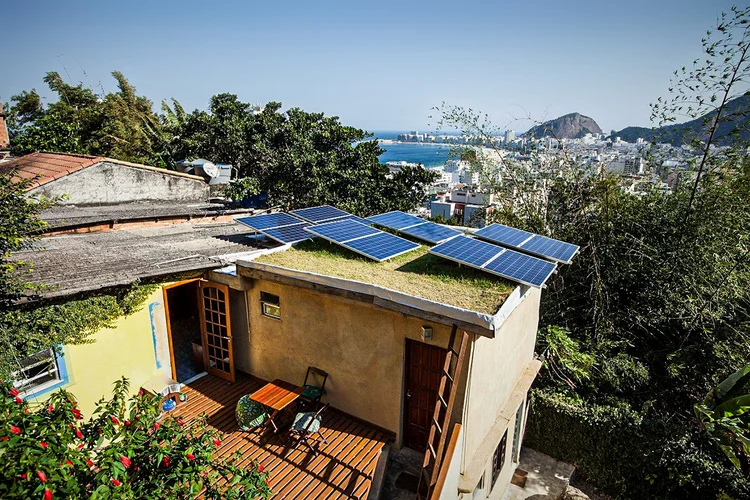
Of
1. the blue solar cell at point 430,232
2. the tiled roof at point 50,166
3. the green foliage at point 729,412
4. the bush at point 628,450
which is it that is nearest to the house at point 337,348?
the blue solar cell at point 430,232

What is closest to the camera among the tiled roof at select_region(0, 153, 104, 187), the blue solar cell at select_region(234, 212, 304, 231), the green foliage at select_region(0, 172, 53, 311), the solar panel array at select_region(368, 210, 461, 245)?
the green foliage at select_region(0, 172, 53, 311)

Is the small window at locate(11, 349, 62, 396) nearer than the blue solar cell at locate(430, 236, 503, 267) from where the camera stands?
Yes

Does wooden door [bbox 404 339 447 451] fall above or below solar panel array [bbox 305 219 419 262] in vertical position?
below

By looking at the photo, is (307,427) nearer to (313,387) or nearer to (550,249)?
(313,387)

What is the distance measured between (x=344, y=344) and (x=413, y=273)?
2.20 metres

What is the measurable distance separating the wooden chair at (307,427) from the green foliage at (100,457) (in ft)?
11.7

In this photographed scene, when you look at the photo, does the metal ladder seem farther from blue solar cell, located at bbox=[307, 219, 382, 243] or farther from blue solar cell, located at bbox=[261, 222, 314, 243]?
blue solar cell, located at bbox=[261, 222, 314, 243]

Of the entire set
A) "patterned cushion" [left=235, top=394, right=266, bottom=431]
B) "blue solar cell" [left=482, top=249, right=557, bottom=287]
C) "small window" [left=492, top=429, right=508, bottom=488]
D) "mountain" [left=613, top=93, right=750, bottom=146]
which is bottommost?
"small window" [left=492, top=429, right=508, bottom=488]

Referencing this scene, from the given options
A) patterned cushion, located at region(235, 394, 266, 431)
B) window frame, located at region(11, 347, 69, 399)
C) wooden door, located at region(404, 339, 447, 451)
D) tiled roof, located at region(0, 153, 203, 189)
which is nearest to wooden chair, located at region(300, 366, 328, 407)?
patterned cushion, located at region(235, 394, 266, 431)

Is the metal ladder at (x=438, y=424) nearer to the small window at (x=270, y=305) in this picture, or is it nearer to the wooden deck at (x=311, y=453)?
the wooden deck at (x=311, y=453)

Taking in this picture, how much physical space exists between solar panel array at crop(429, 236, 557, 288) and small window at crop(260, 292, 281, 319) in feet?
12.7

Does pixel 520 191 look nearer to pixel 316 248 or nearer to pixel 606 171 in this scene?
pixel 606 171

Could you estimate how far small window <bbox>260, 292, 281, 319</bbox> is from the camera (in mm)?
A: 9528

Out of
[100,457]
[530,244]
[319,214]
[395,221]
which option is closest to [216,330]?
[319,214]
